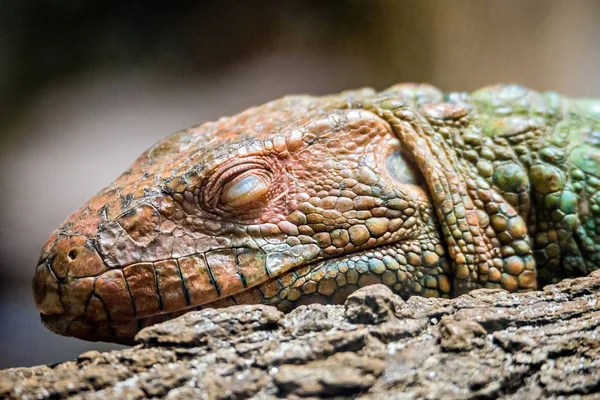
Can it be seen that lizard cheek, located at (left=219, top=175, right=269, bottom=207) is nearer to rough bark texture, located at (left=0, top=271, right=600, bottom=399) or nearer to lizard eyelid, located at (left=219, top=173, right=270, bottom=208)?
lizard eyelid, located at (left=219, top=173, right=270, bottom=208)

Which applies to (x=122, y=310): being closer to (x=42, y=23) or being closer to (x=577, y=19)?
(x=42, y=23)

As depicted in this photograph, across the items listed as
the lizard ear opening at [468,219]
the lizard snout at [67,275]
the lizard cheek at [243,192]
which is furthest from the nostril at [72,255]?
the lizard ear opening at [468,219]

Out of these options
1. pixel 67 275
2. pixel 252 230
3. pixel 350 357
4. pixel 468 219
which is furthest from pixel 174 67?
pixel 350 357

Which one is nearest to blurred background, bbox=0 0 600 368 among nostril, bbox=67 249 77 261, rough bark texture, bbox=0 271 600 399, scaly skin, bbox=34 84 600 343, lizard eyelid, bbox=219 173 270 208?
scaly skin, bbox=34 84 600 343

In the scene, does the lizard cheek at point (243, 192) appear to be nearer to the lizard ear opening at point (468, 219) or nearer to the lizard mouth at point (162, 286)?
the lizard mouth at point (162, 286)

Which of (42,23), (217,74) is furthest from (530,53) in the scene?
(42,23)

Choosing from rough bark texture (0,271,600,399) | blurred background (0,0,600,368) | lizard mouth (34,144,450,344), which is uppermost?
blurred background (0,0,600,368)
